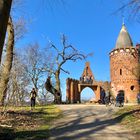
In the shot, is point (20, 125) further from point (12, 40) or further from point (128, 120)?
point (12, 40)

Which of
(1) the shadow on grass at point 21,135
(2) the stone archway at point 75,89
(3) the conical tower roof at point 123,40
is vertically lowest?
(1) the shadow on grass at point 21,135

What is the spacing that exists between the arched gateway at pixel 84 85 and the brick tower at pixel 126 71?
3841 millimetres

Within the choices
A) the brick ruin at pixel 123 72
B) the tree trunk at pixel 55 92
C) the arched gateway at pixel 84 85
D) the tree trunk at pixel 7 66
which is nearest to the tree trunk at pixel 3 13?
the tree trunk at pixel 7 66

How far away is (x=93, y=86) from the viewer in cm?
6438

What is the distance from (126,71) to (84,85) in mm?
8249

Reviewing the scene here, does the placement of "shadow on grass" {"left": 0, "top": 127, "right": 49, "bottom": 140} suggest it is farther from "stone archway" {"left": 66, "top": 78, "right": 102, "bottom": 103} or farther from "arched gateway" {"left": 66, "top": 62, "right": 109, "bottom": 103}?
"arched gateway" {"left": 66, "top": 62, "right": 109, "bottom": 103}

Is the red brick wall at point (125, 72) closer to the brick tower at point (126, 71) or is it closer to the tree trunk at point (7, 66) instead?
the brick tower at point (126, 71)

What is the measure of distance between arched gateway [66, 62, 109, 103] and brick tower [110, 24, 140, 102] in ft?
12.6

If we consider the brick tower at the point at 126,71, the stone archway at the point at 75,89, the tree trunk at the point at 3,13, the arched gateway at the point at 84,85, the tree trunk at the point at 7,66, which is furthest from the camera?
the arched gateway at the point at 84,85

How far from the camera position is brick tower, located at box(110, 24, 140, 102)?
58438 mm

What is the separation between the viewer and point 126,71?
59.2m

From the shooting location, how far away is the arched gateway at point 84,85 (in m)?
60.2

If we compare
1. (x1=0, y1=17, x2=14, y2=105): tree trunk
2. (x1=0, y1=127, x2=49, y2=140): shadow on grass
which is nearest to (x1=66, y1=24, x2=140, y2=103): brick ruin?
(x1=0, y1=17, x2=14, y2=105): tree trunk

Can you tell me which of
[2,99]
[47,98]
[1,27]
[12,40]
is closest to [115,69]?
[47,98]
